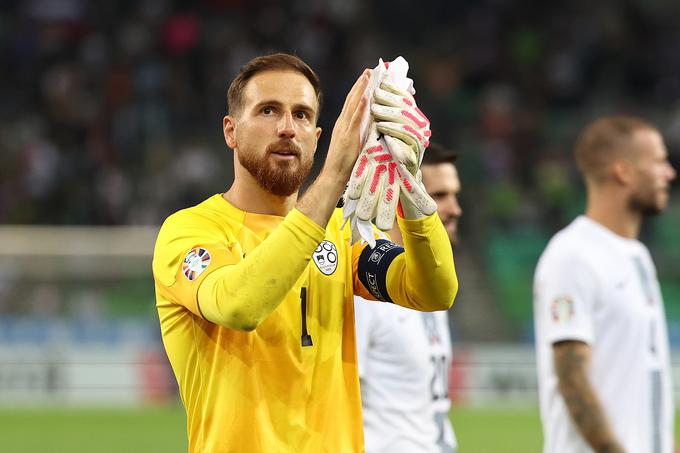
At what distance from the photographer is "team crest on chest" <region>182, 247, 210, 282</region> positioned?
334 cm

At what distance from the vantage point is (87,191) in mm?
18562

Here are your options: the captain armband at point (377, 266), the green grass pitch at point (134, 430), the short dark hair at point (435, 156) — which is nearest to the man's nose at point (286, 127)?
the captain armband at point (377, 266)

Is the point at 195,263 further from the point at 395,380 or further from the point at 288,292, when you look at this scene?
the point at 395,380

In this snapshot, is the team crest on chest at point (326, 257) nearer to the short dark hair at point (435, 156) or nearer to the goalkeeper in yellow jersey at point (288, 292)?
the goalkeeper in yellow jersey at point (288, 292)

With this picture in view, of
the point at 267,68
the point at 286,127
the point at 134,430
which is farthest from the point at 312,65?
the point at 286,127

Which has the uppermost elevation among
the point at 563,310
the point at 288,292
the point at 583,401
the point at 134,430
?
the point at 134,430

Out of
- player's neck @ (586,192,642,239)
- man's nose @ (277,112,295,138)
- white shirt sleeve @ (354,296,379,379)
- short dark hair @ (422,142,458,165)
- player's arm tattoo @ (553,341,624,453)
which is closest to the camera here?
man's nose @ (277,112,295,138)

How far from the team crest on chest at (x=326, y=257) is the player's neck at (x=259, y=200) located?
0.18m

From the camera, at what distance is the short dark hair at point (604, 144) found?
5.10 metres

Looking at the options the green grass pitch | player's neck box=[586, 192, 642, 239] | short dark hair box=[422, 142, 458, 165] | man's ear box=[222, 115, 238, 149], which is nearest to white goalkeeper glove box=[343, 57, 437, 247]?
man's ear box=[222, 115, 238, 149]

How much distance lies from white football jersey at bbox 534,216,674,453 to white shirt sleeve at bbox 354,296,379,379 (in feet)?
2.65

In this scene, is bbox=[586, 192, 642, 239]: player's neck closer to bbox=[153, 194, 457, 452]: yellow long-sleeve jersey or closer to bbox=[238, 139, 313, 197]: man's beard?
bbox=[153, 194, 457, 452]: yellow long-sleeve jersey

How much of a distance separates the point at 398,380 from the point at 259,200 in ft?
6.37

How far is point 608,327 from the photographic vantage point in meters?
4.76
